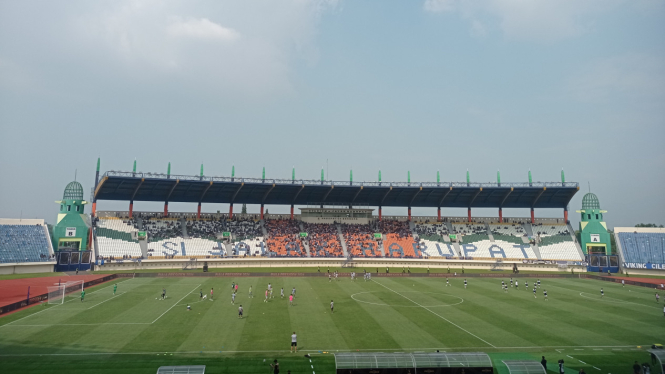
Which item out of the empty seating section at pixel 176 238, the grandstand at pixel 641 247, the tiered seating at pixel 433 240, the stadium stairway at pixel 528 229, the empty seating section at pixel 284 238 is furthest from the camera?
the stadium stairway at pixel 528 229

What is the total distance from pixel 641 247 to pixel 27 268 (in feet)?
333

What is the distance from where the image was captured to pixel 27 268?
58250 millimetres

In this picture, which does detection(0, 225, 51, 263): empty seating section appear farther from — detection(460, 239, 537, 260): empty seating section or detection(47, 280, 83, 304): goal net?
detection(460, 239, 537, 260): empty seating section

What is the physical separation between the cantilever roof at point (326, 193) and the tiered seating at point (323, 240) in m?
5.71

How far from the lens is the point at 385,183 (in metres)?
81.5

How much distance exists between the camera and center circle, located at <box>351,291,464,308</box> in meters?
36.9

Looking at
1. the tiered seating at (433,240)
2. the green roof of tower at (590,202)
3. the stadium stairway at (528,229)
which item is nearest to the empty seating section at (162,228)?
the tiered seating at (433,240)

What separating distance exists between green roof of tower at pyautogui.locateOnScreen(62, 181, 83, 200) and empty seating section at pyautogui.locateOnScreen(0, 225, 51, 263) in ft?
21.9

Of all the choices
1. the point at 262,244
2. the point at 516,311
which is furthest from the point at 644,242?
the point at 262,244

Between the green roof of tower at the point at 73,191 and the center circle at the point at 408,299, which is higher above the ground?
the green roof of tower at the point at 73,191

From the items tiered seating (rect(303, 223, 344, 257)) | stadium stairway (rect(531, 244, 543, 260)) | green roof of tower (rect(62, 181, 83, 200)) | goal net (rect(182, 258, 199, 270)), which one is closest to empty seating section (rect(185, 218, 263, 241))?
goal net (rect(182, 258, 199, 270))

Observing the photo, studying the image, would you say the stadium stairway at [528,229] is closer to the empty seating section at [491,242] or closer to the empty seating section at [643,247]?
the empty seating section at [491,242]

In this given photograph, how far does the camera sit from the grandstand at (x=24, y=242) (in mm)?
58069

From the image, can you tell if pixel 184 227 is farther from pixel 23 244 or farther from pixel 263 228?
pixel 23 244
